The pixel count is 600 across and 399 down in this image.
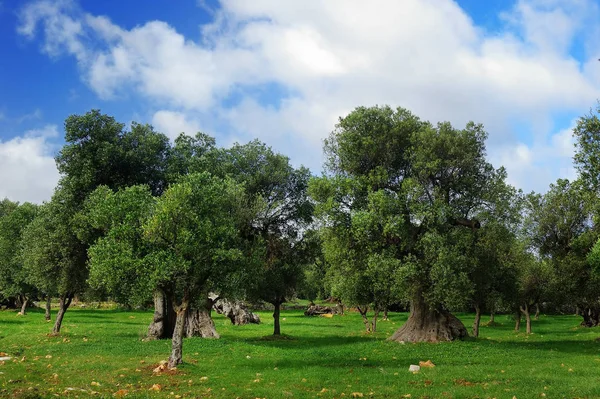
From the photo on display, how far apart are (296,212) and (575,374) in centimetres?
2795

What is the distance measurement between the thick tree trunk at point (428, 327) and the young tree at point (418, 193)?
2.9 inches

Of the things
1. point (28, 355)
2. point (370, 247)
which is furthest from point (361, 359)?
point (28, 355)

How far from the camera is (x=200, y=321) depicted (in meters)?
42.6

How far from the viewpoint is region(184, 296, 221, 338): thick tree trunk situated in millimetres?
41938

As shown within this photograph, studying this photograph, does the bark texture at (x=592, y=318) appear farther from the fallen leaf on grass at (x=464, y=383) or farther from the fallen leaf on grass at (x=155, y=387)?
the fallen leaf on grass at (x=155, y=387)

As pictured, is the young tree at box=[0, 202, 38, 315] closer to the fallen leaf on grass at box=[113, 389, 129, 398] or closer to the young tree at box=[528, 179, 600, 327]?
the fallen leaf on grass at box=[113, 389, 129, 398]

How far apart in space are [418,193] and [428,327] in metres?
10.2

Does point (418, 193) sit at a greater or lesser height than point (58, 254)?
greater

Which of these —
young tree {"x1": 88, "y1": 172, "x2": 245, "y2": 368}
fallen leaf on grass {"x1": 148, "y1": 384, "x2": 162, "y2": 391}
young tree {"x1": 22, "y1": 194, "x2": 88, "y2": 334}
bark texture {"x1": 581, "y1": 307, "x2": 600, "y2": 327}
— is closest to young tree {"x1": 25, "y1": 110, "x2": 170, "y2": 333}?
young tree {"x1": 22, "y1": 194, "x2": 88, "y2": 334}

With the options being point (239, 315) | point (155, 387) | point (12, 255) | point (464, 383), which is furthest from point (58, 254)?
point (12, 255)

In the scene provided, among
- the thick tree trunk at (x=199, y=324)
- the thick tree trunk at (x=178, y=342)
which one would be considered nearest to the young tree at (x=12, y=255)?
the thick tree trunk at (x=199, y=324)

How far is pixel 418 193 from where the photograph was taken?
117ft

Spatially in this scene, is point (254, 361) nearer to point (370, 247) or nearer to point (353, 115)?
point (370, 247)

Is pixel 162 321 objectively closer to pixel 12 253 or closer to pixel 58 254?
pixel 58 254
